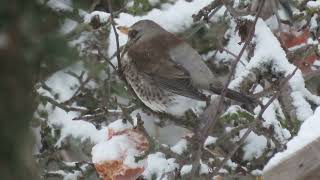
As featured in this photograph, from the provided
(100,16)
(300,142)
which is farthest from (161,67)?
(300,142)

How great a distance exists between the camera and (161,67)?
3.42 metres

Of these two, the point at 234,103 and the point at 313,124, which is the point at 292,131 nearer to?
the point at 234,103

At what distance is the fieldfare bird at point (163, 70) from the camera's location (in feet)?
10.7

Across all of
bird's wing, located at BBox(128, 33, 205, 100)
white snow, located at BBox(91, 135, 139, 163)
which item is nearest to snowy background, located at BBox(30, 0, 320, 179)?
white snow, located at BBox(91, 135, 139, 163)

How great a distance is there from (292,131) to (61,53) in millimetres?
2115

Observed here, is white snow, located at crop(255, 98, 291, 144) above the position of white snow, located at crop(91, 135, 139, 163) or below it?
below

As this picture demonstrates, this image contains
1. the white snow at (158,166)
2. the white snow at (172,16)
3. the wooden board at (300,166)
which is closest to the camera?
the wooden board at (300,166)

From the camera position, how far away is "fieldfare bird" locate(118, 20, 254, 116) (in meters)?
3.26

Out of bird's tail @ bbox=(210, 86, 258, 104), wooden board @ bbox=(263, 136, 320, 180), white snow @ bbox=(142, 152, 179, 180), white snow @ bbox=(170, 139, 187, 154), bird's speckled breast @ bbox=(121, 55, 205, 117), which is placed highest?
bird's speckled breast @ bbox=(121, 55, 205, 117)

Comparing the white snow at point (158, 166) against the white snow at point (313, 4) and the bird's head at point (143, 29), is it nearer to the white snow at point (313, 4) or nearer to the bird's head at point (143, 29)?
the bird's head at point (143, 29)


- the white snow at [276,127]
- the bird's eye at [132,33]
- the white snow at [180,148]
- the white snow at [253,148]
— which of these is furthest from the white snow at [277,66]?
the bird's eye at [132,33]

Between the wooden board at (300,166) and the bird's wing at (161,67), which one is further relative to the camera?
the bird's wing at (161,67)

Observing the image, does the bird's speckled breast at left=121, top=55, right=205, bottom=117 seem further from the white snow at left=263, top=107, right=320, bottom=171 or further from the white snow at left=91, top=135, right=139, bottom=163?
the white snow at left=263, top=107, right=320, bottom=171

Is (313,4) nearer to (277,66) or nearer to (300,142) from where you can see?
(277,66)
